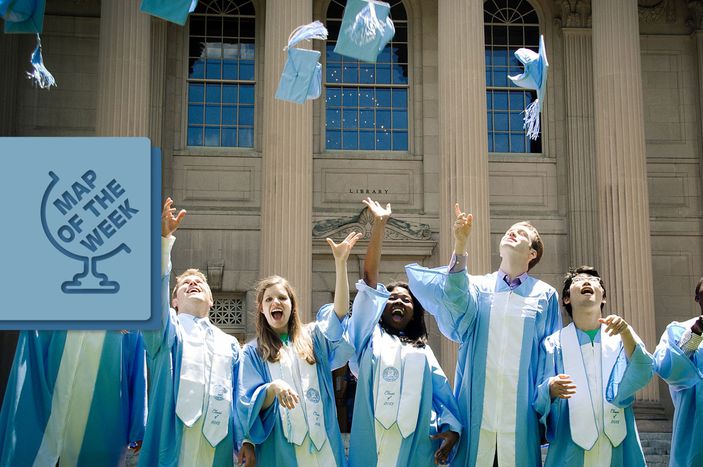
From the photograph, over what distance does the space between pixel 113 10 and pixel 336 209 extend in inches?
226

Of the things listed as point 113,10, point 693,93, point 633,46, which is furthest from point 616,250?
point 113,10

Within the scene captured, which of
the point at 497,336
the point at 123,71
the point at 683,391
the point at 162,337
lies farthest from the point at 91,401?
the point at 123,71

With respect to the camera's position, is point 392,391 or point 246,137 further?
point 246,137

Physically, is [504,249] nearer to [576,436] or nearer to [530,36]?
[576,436]

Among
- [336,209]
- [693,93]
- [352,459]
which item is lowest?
[352,459]

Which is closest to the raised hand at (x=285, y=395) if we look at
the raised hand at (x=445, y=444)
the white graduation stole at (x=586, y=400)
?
the raised hand at (x=445, y=444)

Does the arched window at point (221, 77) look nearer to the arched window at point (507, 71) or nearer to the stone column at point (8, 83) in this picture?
the stone column at point (8, 83)

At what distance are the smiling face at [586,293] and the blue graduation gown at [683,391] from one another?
72 cm

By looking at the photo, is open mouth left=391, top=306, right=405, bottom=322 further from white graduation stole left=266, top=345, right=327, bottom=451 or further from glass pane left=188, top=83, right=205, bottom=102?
glass pane left=188, top=83, right=205, bottom=102

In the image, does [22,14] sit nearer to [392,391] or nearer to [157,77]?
[392,391]

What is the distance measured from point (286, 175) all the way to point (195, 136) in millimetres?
4180

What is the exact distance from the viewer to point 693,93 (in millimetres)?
21719

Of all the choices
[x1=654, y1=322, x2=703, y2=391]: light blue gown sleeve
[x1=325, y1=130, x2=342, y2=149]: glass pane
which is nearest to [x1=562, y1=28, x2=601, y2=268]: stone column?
[x1=325, y1=130, x2=342, y2=149]: glass pane

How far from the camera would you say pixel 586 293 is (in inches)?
283
